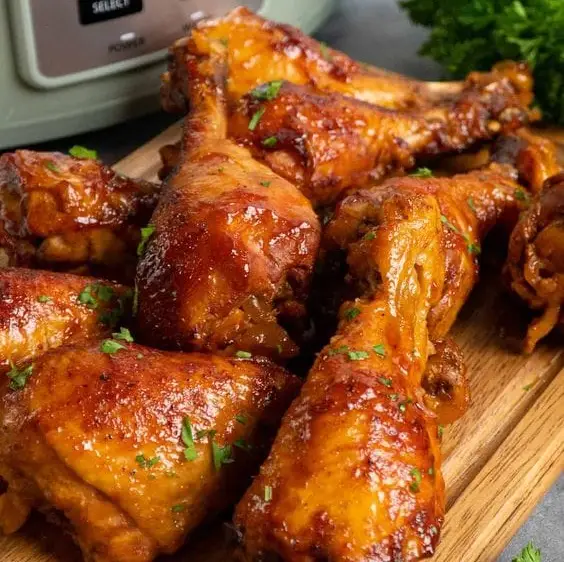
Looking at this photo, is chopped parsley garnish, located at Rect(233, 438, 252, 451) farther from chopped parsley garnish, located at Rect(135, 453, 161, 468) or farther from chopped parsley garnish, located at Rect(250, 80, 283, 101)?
chopped parsley garnish, located at Rect(250, 80, 283, 101)

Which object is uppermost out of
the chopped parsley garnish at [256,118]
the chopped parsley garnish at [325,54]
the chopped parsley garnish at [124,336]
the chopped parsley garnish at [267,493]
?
the chopped parsley garnish at [325,54]

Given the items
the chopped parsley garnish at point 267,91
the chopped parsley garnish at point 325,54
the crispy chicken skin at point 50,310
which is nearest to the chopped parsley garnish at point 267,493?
the crispy chicken skin at point 50,310

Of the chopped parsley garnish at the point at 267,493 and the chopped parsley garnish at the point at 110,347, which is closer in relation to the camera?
the chopped parsley garnish at the point at 267,493

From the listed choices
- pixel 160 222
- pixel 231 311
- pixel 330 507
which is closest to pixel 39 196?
pixel 160 222

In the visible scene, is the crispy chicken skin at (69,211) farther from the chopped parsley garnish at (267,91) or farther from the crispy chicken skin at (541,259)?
the crispy chicken skin at (541,259)

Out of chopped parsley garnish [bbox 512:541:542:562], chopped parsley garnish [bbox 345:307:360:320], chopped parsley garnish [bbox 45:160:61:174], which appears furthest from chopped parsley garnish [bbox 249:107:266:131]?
chopped parsley garnish [bbox 512:541:542:562]
